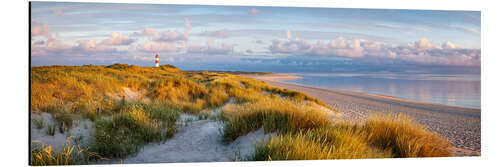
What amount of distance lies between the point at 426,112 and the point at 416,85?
62 cm

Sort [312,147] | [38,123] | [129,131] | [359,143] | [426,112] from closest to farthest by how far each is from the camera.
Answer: [312,147] < [359,143] < [38,123] < [129,131] < [426,112]

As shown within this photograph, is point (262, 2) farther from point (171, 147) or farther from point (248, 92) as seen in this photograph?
point (248, 92)

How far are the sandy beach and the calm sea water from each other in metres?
0.17

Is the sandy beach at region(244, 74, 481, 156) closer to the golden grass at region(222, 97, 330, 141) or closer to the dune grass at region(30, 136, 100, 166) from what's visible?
the golden grass at region(222, 97, 330, 141)

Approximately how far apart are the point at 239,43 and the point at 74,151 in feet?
9.05

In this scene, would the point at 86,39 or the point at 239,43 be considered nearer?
the point at 86,39

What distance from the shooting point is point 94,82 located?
6004mm

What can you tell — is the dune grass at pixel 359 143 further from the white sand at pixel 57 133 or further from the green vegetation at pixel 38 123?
the green vegetation at pixel 38 123

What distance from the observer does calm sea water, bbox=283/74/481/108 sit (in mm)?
4750

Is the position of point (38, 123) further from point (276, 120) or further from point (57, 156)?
point (276, 120)

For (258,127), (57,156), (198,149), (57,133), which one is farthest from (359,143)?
(57,133)

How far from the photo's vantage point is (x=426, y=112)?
216 inches

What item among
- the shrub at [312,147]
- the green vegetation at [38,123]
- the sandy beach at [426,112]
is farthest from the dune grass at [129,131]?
the sandy beach at [426,112]
